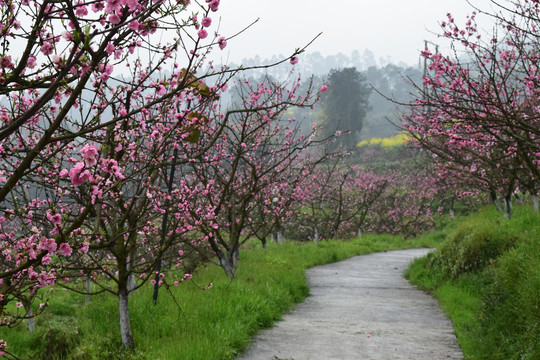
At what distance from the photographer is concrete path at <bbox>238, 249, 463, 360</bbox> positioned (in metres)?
5.73

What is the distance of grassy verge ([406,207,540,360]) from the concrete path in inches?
13.0

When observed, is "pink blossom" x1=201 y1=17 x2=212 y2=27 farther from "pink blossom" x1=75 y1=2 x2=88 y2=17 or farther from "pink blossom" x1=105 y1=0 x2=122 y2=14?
"pink blossom" x1=105 y1=0 x2=122 y2=14

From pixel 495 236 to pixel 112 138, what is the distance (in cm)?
785

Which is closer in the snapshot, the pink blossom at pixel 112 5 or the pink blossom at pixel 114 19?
the pink blossom at pixel 112 5

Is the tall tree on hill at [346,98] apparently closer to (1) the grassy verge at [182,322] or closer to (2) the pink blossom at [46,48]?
(1) the grassy verge at [182,322]

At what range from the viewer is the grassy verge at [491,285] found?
510cm

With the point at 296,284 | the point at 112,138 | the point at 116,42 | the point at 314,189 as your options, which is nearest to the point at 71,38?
the point at 116,42

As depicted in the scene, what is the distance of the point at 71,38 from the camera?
249cm

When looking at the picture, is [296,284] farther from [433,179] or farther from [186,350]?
[433,179]

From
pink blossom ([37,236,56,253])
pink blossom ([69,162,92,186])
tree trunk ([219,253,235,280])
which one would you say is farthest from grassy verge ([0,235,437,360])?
pink blossom ([69,162,92,186])

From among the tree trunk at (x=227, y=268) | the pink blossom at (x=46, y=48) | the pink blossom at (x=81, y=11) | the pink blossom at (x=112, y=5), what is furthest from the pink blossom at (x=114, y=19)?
the tree trunk at (x=227, y=268)

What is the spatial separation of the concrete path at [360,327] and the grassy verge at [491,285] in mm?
331

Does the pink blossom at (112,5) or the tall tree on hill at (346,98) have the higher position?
the tall tree on hill at (346,98)

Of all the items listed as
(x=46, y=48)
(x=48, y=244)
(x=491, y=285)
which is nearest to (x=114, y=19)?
(x=46, y=48)
